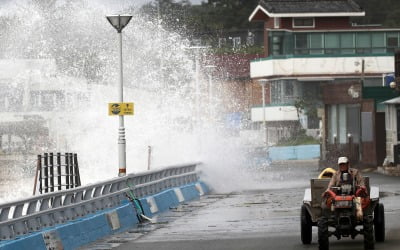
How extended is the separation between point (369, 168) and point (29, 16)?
1894 centimetres

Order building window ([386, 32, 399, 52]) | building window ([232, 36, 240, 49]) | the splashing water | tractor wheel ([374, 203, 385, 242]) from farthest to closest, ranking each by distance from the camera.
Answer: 1. building window ([232, 36, 240, 49])
2. building window ([386, 32, 399, 52])
3. the splashing water
4. tractor wheel ([374, 203, 385, 242])

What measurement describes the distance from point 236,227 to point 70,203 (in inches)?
143

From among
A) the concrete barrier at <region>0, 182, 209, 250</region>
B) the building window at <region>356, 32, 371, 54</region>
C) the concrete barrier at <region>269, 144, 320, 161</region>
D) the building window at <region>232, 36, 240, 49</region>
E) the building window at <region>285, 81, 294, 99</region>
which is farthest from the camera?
the building window at <region>232, 36, 240, 49</region>

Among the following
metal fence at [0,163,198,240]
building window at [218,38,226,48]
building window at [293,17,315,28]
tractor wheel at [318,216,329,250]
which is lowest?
tractor wheel at [318,216,329,250]

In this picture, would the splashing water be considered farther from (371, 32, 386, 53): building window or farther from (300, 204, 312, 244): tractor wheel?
(300, 204, 312, 244): tractor wheel

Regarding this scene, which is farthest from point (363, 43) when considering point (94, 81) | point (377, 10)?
point (377, 10)

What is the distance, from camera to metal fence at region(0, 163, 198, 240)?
19062 mm

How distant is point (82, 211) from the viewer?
941 inches

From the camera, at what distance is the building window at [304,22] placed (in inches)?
4201

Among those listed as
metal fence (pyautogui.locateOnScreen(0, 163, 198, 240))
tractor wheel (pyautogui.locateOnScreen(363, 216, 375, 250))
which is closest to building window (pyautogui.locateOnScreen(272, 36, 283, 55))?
metal fence (pyautogui.locateOnScreen(0, 163, 198, 240))

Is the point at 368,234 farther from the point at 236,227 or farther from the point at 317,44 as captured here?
the point at 317,44

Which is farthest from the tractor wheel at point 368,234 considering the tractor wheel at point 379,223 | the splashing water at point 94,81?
the splashing water at point 94,81

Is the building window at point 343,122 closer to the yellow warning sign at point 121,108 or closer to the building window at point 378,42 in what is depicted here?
the yellow warning sign at point 121,108

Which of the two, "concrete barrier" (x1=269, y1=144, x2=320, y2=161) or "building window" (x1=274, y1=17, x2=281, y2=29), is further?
"building window" (x1=274, y1=17, x2=281, y2=29)
